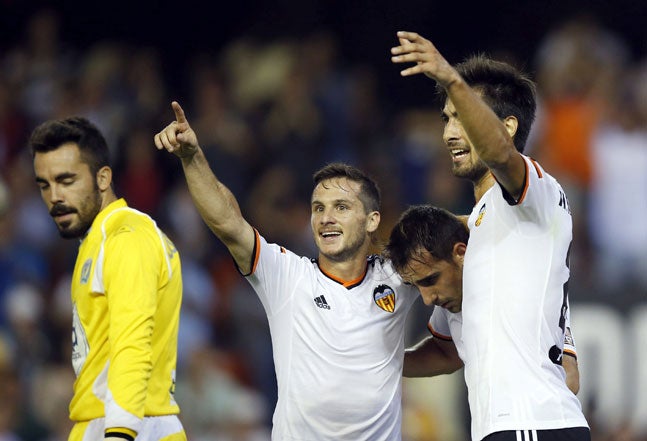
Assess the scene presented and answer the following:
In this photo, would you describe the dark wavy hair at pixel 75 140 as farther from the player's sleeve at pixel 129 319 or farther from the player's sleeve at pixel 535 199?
the player's sleeve at pixel 535 199

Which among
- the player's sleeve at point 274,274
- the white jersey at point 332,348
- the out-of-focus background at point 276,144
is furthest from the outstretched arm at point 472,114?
the out-of-focus background at point 276,144

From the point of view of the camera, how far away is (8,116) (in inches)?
450

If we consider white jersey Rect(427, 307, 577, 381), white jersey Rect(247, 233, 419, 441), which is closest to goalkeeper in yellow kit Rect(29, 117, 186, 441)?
white jersey Rect(247, 233, 419, 441)

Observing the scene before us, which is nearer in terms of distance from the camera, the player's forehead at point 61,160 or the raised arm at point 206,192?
the raised arm at point 206,192

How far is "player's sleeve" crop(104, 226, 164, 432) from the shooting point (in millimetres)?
4754

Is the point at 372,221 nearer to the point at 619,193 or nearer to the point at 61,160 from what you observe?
the point at 61,160

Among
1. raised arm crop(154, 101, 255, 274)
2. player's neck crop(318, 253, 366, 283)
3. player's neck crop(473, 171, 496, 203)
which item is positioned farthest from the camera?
player's neck crop(318, 253, 366, 283)

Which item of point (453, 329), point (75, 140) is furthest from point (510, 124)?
point (75, 140)

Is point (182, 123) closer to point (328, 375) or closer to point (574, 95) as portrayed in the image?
point (328, 375)

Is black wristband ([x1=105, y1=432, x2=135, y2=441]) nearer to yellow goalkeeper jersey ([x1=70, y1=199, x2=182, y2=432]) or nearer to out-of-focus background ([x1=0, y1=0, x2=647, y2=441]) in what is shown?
yellow goalkeeper jersey ([x1=70, y1=199, x2=182, y2=432])

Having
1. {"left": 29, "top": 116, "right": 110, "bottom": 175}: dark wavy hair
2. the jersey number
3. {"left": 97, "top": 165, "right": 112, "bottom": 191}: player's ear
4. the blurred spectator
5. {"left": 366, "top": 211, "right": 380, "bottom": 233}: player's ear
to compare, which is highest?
the blurred spectator

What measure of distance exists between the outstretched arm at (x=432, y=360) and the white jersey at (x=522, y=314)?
3.52 feet

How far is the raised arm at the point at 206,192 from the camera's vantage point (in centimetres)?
491

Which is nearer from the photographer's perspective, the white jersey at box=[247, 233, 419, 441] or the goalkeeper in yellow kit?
the goalkeeper in yellow kit
